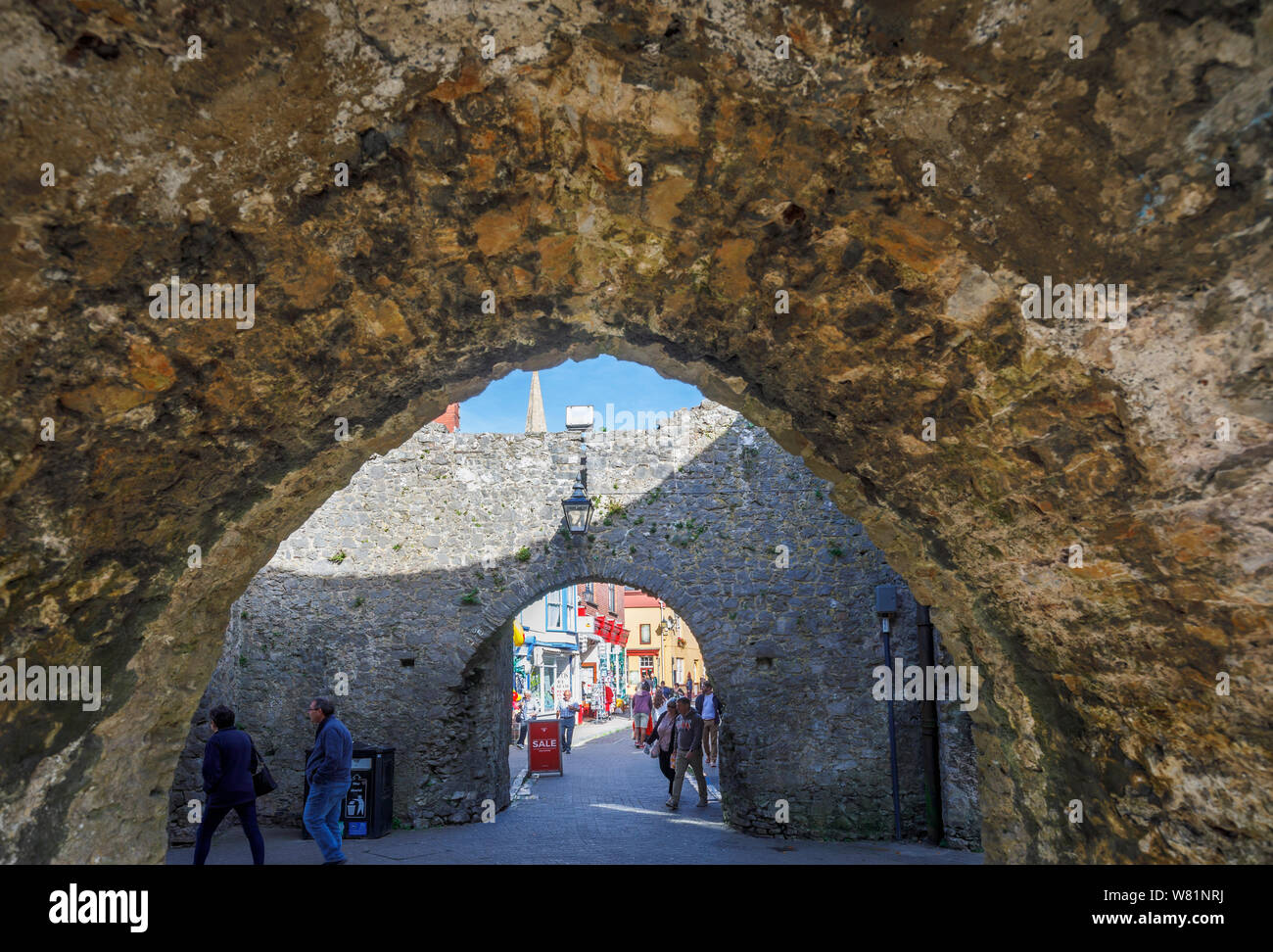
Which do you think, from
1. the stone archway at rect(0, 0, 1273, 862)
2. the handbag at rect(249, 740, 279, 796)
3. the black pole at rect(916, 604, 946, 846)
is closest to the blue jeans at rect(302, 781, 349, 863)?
the handbag at rect(249, 740, 279, 796)

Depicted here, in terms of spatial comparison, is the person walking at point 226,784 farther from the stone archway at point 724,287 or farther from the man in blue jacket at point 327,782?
the stone archway at point 724,287

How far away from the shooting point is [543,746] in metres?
14.1

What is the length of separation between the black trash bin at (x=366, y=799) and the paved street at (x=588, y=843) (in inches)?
8.1

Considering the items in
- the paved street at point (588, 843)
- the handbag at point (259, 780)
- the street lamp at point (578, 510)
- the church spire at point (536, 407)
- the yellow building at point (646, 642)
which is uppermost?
the church spire at point (536, 407)

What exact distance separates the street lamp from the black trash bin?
3278 millimetres

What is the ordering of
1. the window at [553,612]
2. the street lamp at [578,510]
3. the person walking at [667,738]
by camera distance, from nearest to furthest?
the street lamp at [578,510], the person walking at [667,738], the window at [553,612]

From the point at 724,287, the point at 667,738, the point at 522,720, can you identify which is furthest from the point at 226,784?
the point at 522,720

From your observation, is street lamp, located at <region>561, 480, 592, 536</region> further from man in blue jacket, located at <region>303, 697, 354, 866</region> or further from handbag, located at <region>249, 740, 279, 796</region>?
handbag, located at <region>249, 740, 279, 796</region>

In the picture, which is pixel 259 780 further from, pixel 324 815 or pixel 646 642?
pixel 646 642

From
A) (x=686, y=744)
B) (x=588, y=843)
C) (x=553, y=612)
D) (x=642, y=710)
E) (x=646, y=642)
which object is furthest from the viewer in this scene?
(x=646, y=642)

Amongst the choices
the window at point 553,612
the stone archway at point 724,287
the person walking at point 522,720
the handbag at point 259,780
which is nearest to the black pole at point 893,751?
the stone archway at point 724,287

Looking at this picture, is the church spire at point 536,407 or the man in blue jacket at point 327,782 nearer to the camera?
the man in blue jacket at point 327,782

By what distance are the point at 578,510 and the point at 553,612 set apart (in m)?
19.4

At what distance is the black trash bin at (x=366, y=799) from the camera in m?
8.87
